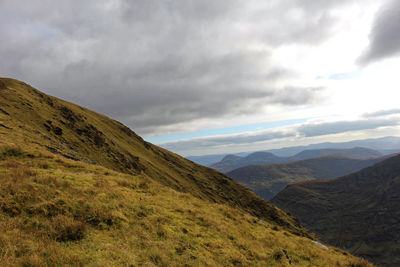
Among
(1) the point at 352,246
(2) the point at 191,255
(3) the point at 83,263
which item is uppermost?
(3) the point at 83,263

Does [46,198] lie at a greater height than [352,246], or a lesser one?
greater

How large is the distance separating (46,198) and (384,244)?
27020 cm

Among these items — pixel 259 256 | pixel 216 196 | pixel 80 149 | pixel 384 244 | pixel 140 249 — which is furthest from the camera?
pixel 384 244

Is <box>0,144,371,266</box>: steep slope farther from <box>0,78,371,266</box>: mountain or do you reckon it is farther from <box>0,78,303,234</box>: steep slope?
<box>0,78,303,234</box>: steep slope

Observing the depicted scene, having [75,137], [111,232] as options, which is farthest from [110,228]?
[75,137]

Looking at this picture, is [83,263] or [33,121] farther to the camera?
[33,121]

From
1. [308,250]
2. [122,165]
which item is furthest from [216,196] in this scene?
[308,250]

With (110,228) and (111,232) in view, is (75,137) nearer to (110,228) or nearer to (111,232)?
(110,228)

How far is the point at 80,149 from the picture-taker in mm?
51125

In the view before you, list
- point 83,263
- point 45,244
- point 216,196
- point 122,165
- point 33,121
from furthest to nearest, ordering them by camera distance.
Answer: point 216,196, point 122,165, point 33,121, point 45,244, point 83,263

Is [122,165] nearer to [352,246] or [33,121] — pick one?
[33,121]

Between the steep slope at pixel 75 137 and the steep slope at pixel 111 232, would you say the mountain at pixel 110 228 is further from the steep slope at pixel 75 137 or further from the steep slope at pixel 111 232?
the steep slope at pixel 75 137

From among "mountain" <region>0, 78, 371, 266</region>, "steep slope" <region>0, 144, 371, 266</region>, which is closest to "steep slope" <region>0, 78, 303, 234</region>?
"mountain" <region>0, 78, 371, 266</region>

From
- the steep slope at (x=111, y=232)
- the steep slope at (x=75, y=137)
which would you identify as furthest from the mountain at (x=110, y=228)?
the steep slope at (x=75, y=137)
